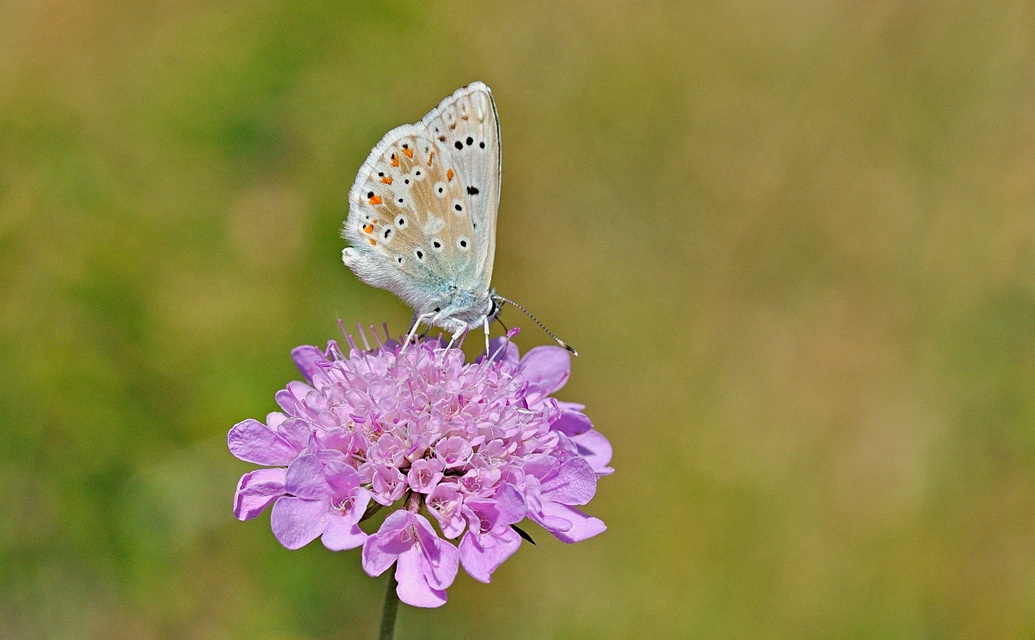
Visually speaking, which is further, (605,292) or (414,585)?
(605,292)

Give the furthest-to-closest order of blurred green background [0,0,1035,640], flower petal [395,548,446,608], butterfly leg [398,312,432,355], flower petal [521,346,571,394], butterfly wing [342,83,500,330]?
1. blurred green background [0,0,1035,640]
2. flower petal [521,346,571,394]
3. butterfly wing [342,83,500,330]
4. butterfly leg [398,312,432,355]
5. flower petal [395,548,446,608]

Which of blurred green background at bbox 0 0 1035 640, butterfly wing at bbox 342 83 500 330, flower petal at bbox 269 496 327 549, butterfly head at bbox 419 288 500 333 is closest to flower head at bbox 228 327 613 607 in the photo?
flower petal at bbox 269 496 327 549

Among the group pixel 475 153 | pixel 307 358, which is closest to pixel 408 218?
pixel 475 153

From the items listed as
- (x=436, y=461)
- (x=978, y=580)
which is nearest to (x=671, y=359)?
(x=978, y=580)

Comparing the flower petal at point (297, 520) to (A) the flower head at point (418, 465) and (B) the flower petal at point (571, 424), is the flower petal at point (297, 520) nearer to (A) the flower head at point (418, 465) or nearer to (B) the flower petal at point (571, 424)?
(A) the flower head at point (418, 465)

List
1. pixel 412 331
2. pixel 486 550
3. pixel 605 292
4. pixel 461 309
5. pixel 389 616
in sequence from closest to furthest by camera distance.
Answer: pixel 389 616
pixel 486 550
pixel 412 331
pixel 461 309
pixel 605 292

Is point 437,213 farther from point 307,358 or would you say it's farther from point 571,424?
point 571,424

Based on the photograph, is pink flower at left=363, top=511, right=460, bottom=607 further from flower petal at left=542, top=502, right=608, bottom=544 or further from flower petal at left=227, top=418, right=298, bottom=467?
flower petal at left=227, top=418, right=298, bottom=467

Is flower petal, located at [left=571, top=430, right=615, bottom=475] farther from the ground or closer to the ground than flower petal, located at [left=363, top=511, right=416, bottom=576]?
farther from the ground
